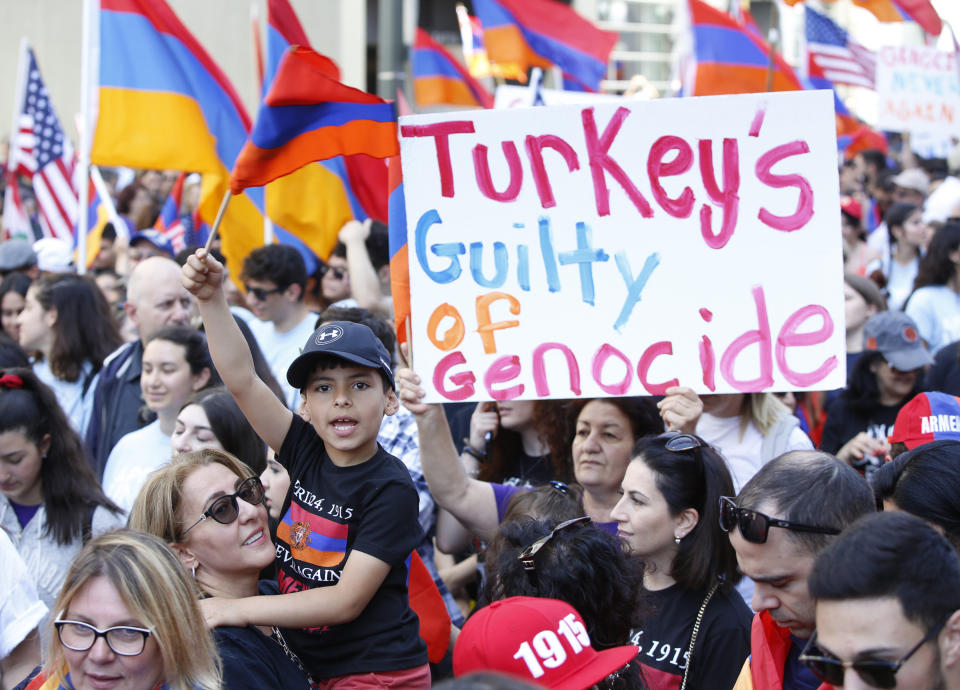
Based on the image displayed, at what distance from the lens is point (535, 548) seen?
2723mm

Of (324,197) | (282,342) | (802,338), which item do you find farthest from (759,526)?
(324,197)

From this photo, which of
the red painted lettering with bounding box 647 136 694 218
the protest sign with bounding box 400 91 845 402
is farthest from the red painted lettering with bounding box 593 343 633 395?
the red painted lettering with bounding box 647 136 694 218

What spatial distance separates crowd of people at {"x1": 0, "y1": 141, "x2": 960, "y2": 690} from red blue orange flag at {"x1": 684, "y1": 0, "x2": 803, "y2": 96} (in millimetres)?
3406

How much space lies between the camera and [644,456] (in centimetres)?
334

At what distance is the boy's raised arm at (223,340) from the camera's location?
316cm

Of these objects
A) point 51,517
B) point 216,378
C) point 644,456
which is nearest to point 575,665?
point 644,456

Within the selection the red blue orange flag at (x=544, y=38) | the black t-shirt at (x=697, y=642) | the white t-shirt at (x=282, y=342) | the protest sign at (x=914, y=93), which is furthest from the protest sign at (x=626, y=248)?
the red blue orange flag at (x=544, y=38)

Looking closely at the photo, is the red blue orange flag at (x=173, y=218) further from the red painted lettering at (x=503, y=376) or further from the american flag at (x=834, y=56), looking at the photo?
the american flag at (x=834, y=56)

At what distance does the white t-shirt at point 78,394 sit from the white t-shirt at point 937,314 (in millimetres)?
4922

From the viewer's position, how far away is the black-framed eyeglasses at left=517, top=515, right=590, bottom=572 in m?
2.70

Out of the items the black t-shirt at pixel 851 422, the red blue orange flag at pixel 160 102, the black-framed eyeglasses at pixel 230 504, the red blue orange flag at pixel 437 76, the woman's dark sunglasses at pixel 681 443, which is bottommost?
the black t-shirt at pixel 851 422

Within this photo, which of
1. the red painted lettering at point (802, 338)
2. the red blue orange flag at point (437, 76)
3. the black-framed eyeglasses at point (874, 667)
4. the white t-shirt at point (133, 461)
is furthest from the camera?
the red blue orange flag at point (437, 76)

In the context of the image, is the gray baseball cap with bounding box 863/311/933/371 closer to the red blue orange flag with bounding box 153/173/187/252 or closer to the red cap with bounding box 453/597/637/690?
the red cap with bounding box 453/597/637/690

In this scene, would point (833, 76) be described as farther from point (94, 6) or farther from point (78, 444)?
point (78, 444)
